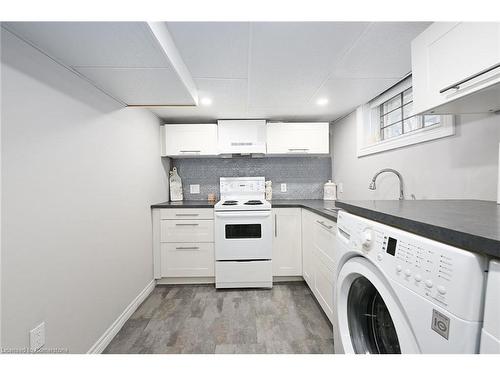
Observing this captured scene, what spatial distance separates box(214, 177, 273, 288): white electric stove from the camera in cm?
232

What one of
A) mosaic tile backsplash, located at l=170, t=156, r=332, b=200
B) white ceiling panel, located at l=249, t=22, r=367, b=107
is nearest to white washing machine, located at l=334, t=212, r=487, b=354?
white ceiling panel, located at l=249, t=22, r=367, b=107

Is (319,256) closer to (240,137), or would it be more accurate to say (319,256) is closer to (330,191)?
(330,191)

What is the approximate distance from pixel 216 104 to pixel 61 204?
1569 millimetres

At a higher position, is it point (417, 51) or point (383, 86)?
point (383, 86)

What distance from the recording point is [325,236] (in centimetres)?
175

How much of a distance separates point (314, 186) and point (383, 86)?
1504 mm

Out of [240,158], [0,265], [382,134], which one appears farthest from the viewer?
[240,158]

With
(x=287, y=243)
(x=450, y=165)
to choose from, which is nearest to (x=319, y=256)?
(x=287, y=243)

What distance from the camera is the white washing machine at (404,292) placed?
0.49 meters

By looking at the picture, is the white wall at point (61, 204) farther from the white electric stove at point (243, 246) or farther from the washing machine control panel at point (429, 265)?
the washing machine control panel at point (429, 265)

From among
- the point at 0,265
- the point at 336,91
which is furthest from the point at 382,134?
the point at 0,265

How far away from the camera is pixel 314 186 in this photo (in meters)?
3.06
